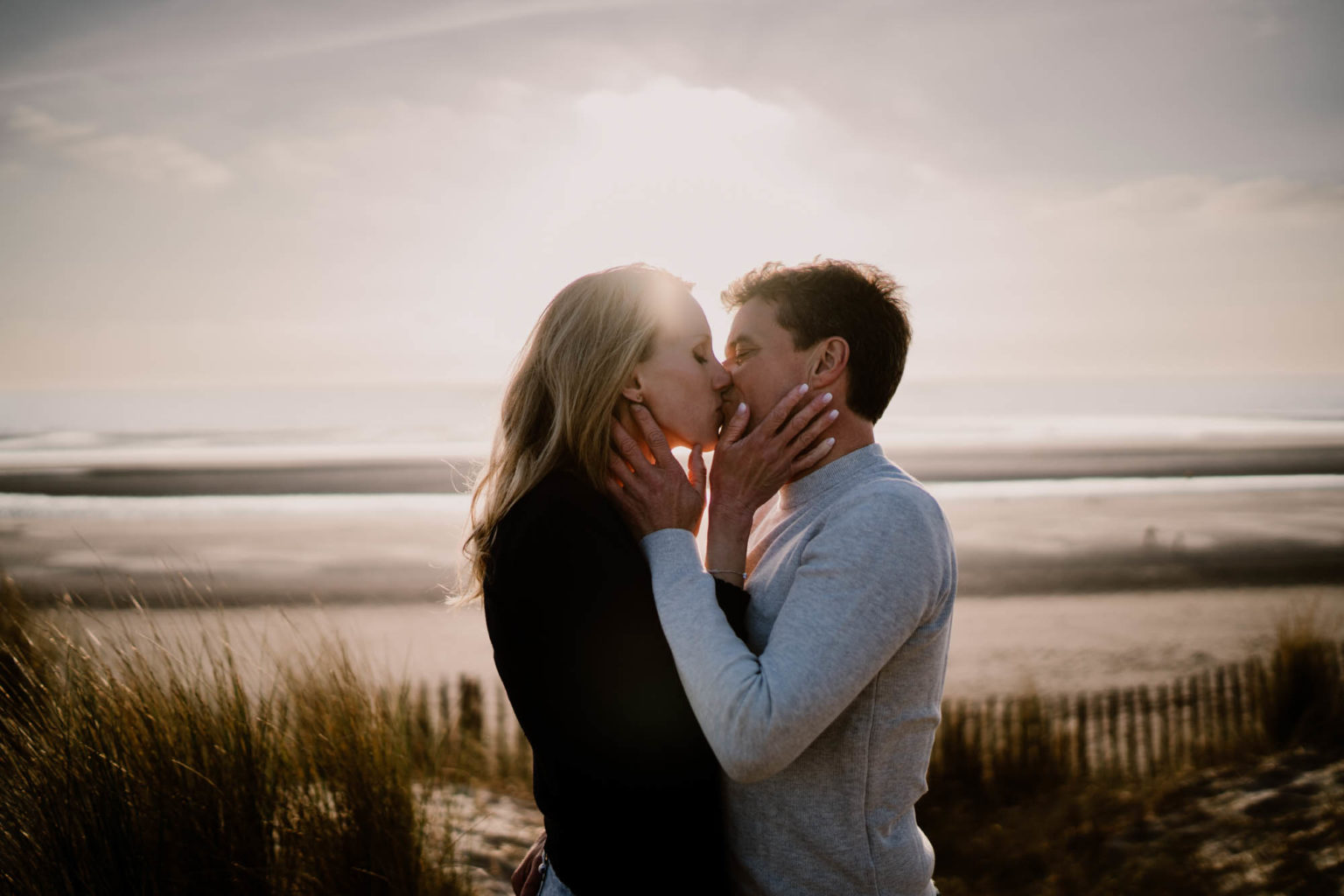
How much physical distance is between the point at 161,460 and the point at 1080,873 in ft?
133

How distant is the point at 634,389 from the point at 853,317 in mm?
708

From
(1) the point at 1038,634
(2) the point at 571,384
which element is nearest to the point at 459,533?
(2) the point at 571,384

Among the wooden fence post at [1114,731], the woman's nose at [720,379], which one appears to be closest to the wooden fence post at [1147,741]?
the wooden fence post at [1114,731]

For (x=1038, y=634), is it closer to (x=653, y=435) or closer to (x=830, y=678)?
(x=653, y=435)

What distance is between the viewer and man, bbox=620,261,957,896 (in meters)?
1.82

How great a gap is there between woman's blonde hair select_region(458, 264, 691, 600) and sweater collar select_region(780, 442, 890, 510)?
0.60 metres

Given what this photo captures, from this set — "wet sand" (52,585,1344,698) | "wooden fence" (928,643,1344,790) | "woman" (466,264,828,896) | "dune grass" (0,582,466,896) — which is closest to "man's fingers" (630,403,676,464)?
"woman" (466,264,828,896)

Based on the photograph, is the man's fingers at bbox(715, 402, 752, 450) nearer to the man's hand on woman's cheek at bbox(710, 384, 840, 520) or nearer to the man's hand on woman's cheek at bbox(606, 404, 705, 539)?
the man's hand on woman's cheek at bbox(710, 384, 840, 520)

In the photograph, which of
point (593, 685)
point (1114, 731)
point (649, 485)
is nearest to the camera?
point (593, 685)

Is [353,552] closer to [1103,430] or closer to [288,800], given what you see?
[288,800]

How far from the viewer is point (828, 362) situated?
2.54 meters

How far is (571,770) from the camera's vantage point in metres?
2.03

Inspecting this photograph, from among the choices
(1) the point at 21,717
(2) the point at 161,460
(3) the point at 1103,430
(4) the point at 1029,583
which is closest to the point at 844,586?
(1) the point at 21,717

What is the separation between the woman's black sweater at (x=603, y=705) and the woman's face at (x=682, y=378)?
0.53 m
